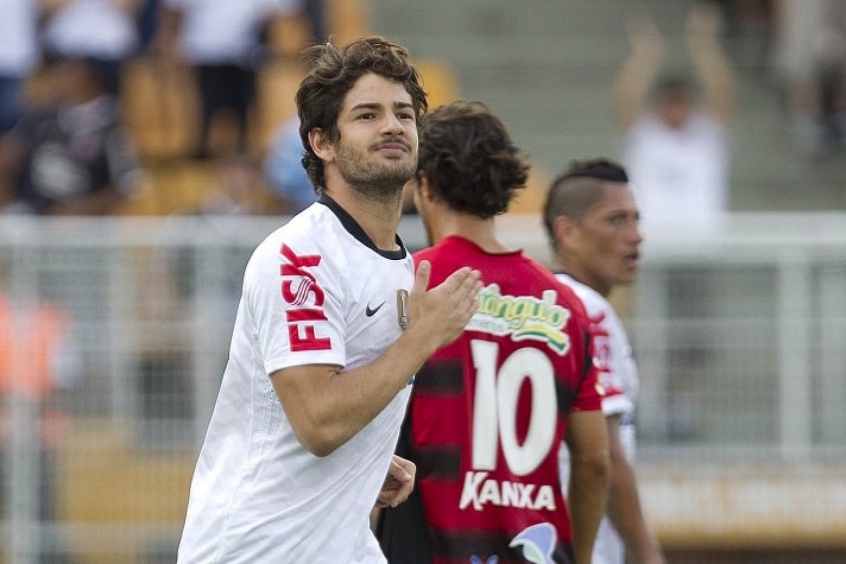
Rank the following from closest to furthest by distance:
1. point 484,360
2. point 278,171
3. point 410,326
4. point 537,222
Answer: point 410,326
point 484,360
point 537,222
point 278,171

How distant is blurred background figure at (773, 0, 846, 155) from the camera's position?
599 inches

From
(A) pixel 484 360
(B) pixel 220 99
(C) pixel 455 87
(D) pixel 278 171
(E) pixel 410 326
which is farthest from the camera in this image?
(C) pixel 455 87

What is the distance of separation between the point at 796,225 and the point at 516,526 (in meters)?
5.85

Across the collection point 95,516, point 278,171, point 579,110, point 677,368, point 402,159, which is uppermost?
point 579,110

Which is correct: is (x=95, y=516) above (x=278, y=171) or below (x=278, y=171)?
below

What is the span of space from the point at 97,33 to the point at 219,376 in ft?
15.1

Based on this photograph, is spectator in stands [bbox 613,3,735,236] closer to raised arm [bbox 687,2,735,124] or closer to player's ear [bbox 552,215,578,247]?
raised arm [bbox 687,2,735,124]

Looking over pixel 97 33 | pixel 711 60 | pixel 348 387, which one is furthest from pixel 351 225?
pixel 711 60

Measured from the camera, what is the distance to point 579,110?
52.0 feet

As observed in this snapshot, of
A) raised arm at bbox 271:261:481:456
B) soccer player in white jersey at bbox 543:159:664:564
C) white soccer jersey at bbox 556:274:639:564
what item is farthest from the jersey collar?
soccer player in white jersey at bbox 543:159:664:564

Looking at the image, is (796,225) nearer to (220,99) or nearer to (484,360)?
(220,99)

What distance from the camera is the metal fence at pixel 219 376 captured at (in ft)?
30.8

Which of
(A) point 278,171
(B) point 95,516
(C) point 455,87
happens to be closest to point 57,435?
(B) point 95,516

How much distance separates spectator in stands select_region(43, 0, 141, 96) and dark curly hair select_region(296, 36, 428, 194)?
885cm
